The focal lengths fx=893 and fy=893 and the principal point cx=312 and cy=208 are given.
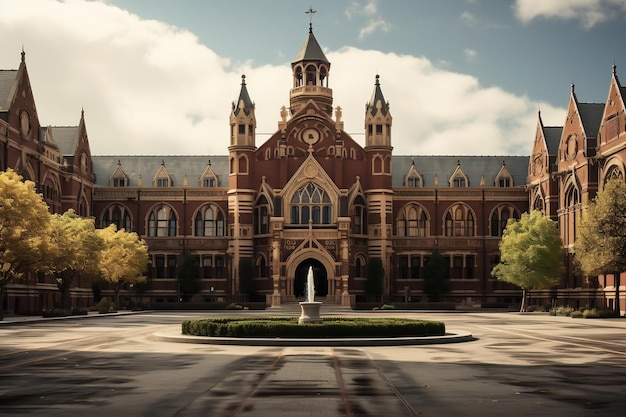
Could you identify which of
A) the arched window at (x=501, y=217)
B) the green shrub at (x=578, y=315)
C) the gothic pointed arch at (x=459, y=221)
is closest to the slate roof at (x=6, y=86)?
the green shrub at (x=578, y=315)

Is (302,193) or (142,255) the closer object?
(142,255)

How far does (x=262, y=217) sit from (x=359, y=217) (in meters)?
11.3

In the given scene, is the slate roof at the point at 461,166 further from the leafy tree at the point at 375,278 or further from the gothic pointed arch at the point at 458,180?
the leafy tree at the point at 375,278

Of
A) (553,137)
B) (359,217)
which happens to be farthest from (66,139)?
(553,137)

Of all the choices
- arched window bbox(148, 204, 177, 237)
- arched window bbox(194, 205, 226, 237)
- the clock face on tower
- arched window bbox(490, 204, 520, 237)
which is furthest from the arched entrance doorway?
arched window bbox(490, 204, 520, 237)

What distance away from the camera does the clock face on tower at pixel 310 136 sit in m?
105

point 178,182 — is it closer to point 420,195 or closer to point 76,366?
point 420,195

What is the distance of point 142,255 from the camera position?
95.1 metres

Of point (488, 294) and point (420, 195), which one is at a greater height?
point (420, 195)

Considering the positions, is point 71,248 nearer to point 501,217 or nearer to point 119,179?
point 119,179

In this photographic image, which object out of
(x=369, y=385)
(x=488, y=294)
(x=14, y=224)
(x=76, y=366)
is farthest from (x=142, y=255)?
(x=369, y=385)

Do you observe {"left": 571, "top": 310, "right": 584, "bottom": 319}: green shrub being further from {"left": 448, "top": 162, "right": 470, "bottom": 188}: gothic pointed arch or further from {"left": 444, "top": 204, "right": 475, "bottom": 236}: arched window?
{"left": 448, "top": 162, "right": 470, "bottom": 188}: gothic pointed arch

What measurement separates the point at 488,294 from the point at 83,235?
51542 mm

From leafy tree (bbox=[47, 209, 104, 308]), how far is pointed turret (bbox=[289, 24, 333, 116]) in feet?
121
